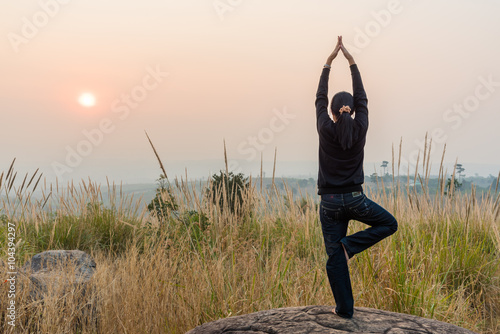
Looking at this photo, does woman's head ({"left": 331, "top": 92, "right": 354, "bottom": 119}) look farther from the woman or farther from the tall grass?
the tall grass

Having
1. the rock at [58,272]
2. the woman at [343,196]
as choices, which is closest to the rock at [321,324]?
the woman at [343,196]

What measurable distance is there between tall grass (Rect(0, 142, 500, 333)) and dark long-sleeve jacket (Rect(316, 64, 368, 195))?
1.27 m

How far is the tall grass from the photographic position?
4.36 meters

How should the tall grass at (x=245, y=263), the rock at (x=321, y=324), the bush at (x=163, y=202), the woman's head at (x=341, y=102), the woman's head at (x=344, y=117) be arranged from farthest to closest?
the bush at (x=163, y=202) → the tall grass at (x=245, y=263) → the woman's head at (x=341, y=102) → the woman's head at (x=344, y=117) → the rock at (x=321, y=324)

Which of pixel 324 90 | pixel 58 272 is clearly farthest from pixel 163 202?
pixel 324 90

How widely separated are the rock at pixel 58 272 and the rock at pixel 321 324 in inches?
88.0

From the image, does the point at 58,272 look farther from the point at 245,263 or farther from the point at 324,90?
the point at 324,90

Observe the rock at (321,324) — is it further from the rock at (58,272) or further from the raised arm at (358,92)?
the rock at (58,272)

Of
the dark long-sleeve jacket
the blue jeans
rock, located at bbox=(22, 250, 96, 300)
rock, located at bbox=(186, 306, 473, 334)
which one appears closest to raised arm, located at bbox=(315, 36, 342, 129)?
the dark long-sleeve jacket

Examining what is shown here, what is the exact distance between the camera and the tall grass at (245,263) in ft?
14.3

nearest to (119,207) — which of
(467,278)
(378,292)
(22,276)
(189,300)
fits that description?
(22,276)

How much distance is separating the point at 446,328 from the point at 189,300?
235cm

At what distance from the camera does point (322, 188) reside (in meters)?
3.57

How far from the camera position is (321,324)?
10.8 ft
